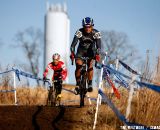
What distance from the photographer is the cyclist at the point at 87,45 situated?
10039mm

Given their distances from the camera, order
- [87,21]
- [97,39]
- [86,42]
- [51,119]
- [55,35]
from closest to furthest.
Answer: [51,119]
[87,21]
[97,39]
[86,42]
[55,35]

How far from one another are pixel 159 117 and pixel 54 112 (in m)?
3.11

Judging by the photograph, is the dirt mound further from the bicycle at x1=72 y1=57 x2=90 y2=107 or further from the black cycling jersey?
the black cycling jersey

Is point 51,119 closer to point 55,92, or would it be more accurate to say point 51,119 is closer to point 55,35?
point 55,92

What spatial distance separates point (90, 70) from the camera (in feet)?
33.6

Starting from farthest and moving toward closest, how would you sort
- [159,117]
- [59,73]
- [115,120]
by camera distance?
[59,73], [115,120], [159,117]

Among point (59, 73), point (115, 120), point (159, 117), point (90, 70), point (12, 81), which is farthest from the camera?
point (12, 81)

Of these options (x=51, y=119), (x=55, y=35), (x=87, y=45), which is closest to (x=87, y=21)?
(x=87, y=45)

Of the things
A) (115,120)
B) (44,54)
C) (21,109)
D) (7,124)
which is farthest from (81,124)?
(44,54)

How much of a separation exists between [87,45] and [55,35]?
64.9 meters

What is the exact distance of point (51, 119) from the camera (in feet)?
27.2

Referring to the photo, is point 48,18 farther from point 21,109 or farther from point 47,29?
point 21,109

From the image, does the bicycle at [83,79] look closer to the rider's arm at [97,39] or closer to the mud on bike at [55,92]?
the rider's arm at [97,39]

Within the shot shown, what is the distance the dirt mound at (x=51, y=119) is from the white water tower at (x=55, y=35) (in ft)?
209
